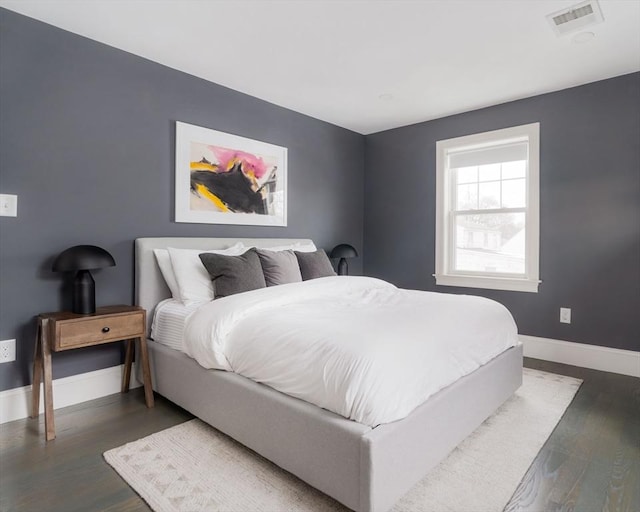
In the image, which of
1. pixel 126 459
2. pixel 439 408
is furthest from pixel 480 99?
pixel 126 459

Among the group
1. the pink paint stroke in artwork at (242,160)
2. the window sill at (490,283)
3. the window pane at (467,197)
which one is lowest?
the window sill at (490,283)

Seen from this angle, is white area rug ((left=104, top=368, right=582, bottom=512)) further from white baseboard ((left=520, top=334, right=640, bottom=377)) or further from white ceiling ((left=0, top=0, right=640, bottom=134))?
white ceiling ((left=0, top=0, right=640, bottom=134))

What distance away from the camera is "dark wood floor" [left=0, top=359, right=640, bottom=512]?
63.1 inches

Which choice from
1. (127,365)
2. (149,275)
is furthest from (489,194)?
(127,365)

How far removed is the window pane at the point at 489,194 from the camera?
3979 millimetres

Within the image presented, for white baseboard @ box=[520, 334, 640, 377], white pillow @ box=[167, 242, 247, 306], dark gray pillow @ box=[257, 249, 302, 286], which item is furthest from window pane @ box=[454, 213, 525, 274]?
white pillow @ box=[167, 242, 247, 306]

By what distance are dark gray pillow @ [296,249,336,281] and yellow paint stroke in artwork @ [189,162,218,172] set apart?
1.04 m

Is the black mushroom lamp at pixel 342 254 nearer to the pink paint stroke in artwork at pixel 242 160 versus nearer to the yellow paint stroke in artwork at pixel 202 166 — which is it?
the pink paint stroke in artwork at pixel 242 160

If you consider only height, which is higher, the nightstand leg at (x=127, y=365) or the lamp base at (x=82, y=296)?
the lamp base at (x=82, y=296)

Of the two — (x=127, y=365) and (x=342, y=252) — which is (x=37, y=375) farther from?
(x=342, y=252)

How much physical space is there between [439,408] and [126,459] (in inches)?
60.9

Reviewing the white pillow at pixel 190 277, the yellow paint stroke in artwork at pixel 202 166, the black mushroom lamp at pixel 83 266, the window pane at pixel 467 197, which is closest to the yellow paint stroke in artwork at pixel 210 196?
the yellow paint stroke in artwork at pixel 202 166

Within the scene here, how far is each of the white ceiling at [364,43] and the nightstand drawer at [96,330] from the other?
1.89m

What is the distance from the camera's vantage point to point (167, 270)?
2.83m
